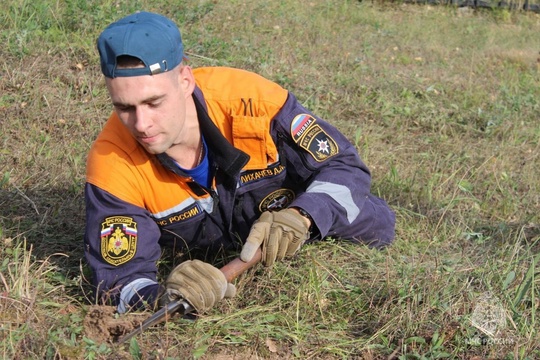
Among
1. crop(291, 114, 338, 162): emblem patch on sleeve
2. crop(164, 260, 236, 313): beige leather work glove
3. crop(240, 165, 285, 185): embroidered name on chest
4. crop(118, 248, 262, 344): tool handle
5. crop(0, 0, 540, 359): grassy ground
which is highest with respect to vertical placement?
crop(291, 114, 338, 162): emblem patch on sleeve

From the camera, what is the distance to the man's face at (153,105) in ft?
8.86

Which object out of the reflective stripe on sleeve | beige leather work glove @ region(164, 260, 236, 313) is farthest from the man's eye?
the reflective stripe on sleeve

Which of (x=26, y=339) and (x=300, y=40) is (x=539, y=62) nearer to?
(x=300, y=40)

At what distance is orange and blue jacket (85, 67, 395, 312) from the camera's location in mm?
2934

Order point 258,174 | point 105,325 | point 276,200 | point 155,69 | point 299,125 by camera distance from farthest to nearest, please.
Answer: point 276,200 → point 258,174 → point 299,125 → point 155,69 → point 105,325

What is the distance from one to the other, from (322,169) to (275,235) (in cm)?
48

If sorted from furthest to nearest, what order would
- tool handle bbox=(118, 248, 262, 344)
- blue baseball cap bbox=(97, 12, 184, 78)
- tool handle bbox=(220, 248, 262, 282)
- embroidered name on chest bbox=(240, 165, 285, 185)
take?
embroidered name on chest bbox=(240, 165, 285, 185) < tool handle bbox=(220, 248, 262, 282) < blue baseball cap bbox=(97, 12, 184, 78) < tool handle bbox=(118, 248, 262, 344)

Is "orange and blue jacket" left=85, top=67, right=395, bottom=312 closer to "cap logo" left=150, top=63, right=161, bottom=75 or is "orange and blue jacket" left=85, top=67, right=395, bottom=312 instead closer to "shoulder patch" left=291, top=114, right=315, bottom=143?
"shoulder patch" left=291, top=114, right=315, bottom=143

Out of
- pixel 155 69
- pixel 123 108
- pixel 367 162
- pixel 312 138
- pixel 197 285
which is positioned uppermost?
pixel 155 69

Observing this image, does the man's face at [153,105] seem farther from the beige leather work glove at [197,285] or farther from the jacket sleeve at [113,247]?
the beige leather work glove at [197,285]

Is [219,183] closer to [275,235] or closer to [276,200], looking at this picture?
[276,200]

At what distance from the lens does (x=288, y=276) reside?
10.5 feet

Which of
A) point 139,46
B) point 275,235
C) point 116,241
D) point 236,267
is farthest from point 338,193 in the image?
point 139,46

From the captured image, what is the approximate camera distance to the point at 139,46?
2650mm
